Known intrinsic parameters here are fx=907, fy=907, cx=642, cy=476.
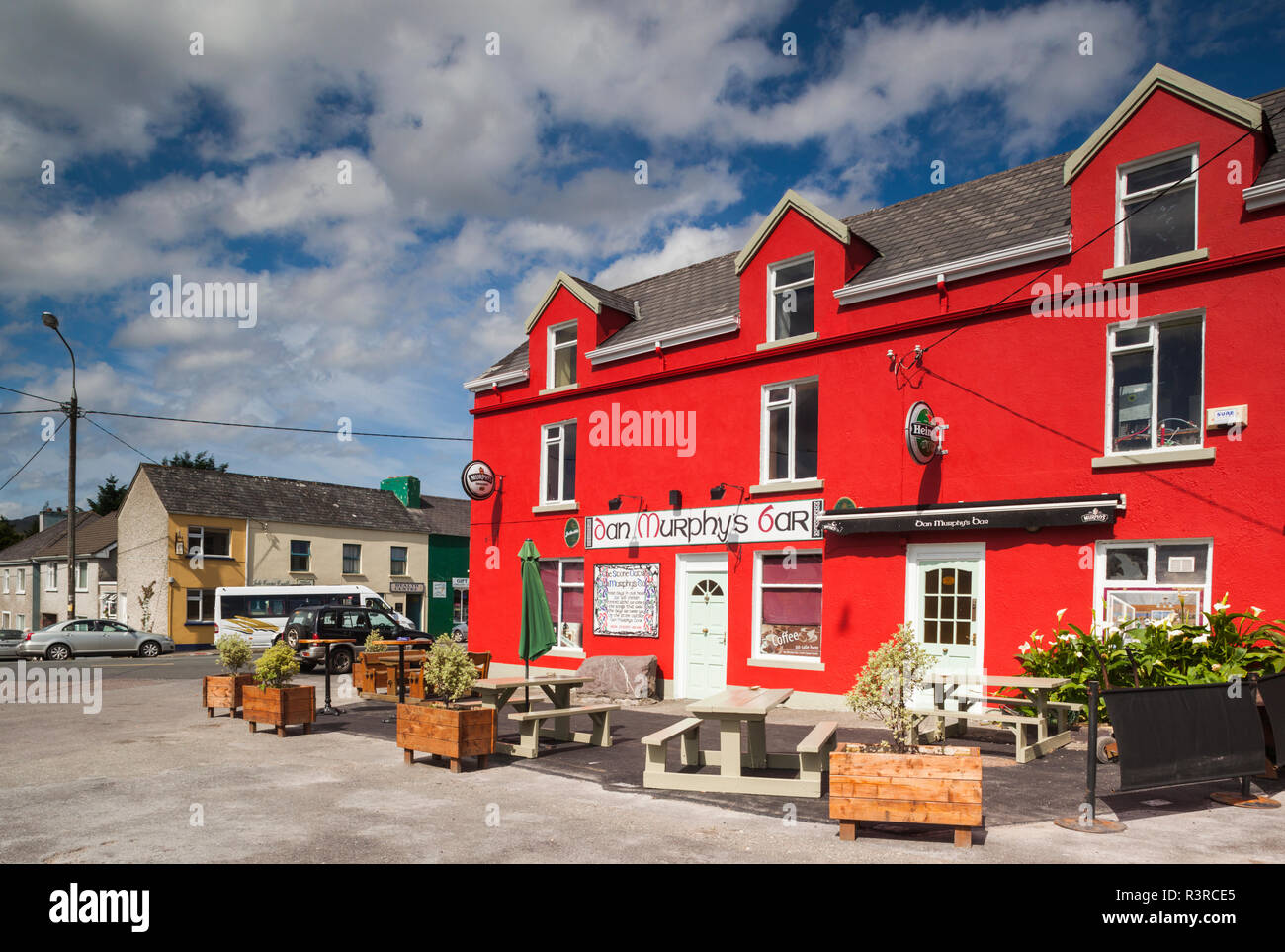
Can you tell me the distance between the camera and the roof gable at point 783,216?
52.6 ft

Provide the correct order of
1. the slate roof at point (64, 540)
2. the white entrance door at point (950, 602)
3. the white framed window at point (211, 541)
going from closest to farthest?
the white entrance door at point (950, 602)
the white framed window at point (211, 541)
the slate roof at point (64, 540)

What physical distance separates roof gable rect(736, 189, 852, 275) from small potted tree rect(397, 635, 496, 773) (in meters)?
9.80

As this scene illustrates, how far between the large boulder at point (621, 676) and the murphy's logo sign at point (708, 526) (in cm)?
240

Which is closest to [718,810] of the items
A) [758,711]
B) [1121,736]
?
[758,711]

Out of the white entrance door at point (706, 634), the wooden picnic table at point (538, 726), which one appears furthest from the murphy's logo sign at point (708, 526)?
the wooden picnic table at point (538, 726)

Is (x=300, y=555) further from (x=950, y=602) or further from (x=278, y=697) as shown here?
(x=950, y=602)

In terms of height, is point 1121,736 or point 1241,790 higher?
point 1121,736

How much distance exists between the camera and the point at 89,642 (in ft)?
113

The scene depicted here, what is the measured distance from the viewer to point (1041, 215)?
1449cm
